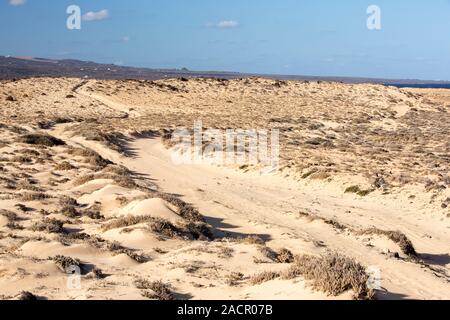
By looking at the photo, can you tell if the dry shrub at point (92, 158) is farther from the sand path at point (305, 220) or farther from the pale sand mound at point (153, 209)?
the pale sand mound at point (153, 209)

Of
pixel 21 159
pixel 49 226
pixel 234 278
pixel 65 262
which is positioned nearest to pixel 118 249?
pixel 65 262

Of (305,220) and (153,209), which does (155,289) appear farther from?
(305,220)

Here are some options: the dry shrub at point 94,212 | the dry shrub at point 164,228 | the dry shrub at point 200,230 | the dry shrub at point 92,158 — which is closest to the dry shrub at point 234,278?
the dry shrub at point 164,228

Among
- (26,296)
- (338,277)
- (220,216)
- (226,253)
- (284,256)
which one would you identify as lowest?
(220,216)

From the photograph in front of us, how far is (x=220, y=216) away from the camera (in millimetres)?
15883

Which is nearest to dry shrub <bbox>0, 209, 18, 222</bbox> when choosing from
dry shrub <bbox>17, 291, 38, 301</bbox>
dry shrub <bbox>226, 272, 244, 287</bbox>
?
dry shrub <bbox>17, 291, 38, 301</bbox>

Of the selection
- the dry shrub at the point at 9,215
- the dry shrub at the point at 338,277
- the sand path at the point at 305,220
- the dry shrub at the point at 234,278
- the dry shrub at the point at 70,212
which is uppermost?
the dry shrub at the point at 338,277

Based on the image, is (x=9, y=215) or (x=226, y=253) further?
(x=9, y=215)

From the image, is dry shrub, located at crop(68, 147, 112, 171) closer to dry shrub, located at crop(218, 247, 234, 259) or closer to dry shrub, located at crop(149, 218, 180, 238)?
dry shrub, located at crop(149, 218, 180, 238)

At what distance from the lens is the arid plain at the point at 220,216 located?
28.7 ft

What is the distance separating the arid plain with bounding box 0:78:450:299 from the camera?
8.74m
